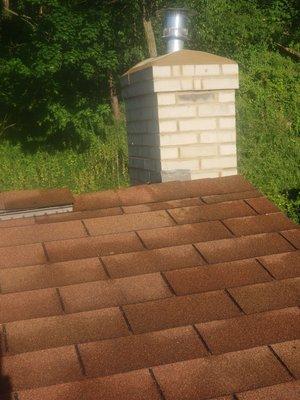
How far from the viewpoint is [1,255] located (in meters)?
2.30

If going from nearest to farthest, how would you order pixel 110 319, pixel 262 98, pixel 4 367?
pixel 4 367
pixel 110 319
pixel 262 98

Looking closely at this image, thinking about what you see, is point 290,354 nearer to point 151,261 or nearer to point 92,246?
point 151,261

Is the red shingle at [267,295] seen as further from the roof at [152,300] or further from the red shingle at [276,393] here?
the red shingle at [276,393]

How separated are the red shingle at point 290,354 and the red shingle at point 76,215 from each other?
51.8 inches

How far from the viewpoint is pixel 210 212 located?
2.79 m

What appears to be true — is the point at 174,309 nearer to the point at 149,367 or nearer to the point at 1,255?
the point at 149,367

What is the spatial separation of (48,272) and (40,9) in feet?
48.4

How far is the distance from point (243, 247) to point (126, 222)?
26.9 inches

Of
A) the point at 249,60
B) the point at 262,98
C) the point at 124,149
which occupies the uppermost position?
the point at 249,60

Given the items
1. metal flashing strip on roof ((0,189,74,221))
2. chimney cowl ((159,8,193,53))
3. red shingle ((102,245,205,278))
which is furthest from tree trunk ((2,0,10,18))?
red shingle ((102,245,205,278))

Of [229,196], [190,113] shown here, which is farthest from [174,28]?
[229,196]

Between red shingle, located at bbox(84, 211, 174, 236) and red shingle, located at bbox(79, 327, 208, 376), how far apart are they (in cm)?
87

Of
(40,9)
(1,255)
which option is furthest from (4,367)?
(40,9)

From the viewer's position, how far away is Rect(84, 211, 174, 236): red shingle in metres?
2.57
